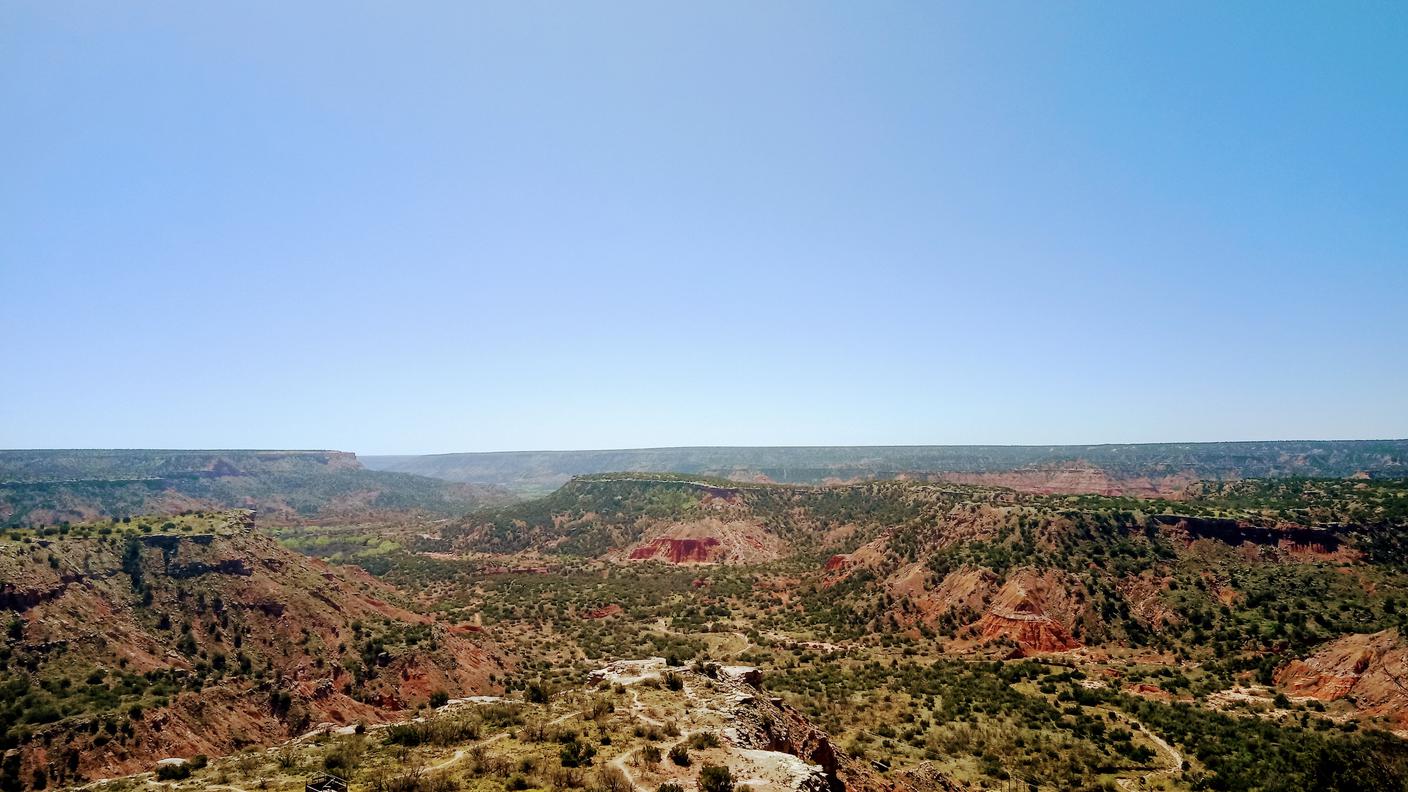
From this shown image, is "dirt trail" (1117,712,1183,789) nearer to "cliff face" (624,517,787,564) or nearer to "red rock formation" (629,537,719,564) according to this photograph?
"cliff face" (624,517,787,564)

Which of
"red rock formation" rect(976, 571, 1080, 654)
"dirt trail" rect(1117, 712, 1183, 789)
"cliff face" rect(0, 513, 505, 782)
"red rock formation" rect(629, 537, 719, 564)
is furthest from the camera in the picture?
"red rock formation" rect(629, 537, 719, 564)

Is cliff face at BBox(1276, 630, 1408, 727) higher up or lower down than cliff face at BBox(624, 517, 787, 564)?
higher up

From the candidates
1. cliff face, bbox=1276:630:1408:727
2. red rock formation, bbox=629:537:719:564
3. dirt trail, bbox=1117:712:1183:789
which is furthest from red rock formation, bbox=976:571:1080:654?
red rock formation, bbox=629:537:719:564

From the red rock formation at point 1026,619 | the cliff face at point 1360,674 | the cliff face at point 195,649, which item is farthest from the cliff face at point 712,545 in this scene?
the cliff face at point 1360,674

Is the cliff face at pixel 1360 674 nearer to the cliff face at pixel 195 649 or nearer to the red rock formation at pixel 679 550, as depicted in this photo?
the cliff face at pixel 195 649

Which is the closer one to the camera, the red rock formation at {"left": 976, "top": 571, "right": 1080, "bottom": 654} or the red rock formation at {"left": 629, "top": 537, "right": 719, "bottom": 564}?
the red rock formation at {"left": 976, "top": 571, "right": 1080, "bottom": 654}

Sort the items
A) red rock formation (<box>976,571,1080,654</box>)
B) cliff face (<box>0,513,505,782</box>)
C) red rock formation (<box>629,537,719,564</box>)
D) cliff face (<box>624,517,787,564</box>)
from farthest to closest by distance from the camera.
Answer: red rock formation (<box>629,537,719,564</box>) → cliff face (<box>624,517,787,564</box>) → red rock formation (<box>976,571,1080,654</box>) → cliff face (<box>0,513,505,782</box>)

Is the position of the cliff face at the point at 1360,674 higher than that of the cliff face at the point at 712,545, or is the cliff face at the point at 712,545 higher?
the cliff face at the point at 1360,674

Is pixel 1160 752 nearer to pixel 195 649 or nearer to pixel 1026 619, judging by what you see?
pixel 1026 619

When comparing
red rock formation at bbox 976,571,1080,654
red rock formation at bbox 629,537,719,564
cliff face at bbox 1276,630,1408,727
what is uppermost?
cliff face at bbox 1276,630,1408,727
